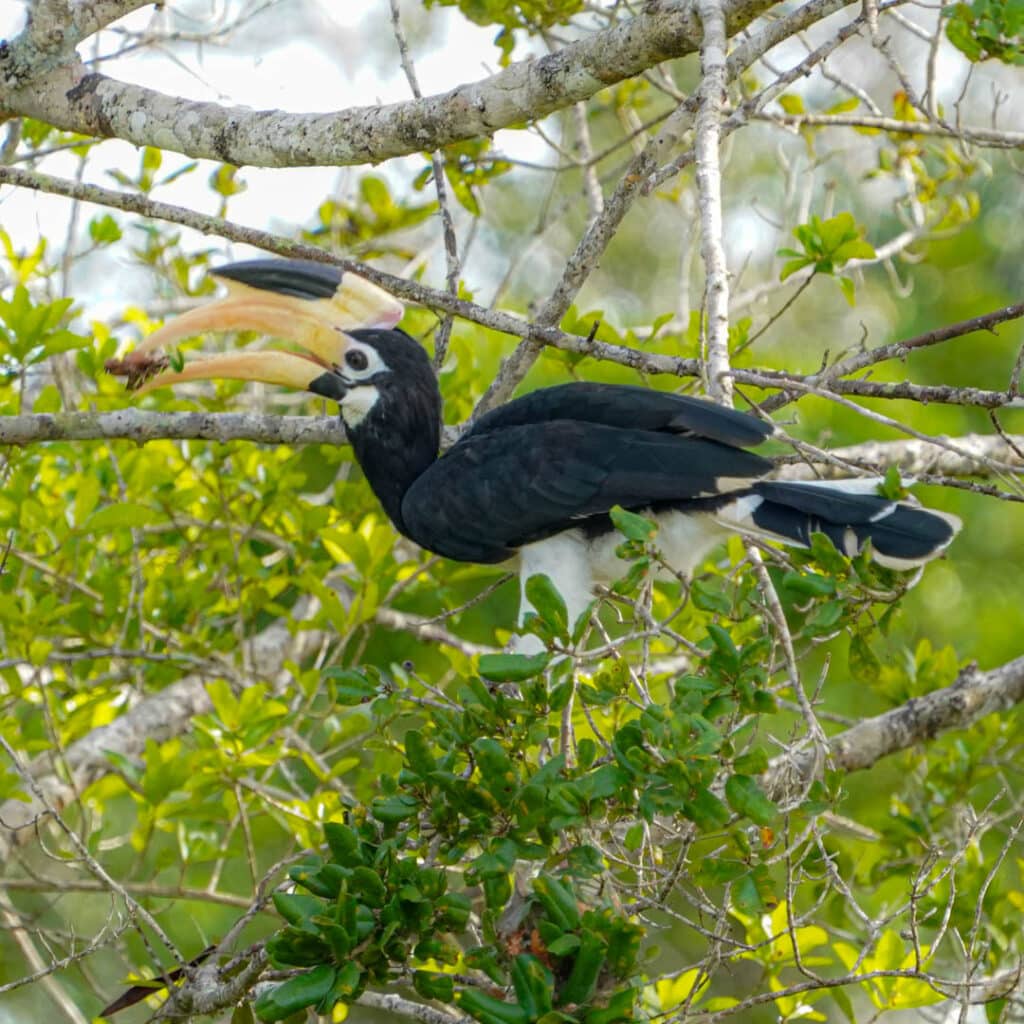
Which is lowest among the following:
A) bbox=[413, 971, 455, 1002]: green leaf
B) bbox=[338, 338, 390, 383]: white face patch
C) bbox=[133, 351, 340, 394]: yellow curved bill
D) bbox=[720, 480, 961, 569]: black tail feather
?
bbox=[413, 971, 455, 1002]: green leaf

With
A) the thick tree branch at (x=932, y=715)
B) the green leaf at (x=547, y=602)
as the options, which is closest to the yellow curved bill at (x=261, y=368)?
the green leaf at (x=547, y=602)

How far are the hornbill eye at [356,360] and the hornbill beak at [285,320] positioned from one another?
0.02 m

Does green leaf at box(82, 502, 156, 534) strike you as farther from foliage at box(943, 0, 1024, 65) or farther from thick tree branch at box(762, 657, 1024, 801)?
foliage at box(943, 0, 1024, 65)

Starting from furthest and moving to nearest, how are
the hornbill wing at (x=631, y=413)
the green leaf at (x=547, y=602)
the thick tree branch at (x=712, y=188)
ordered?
the hornbill wing at (x=631, y=413), the thick tree branch at (x=712, y=188), the green leaf at (x=547, y=602)

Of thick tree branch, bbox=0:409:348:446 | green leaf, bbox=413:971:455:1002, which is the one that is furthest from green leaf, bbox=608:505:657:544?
thick tree branch, bbox=0:409:348:446

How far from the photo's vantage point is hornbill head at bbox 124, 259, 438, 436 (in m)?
3.42

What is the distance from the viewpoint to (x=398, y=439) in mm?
3727

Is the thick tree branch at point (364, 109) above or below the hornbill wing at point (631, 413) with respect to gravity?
above

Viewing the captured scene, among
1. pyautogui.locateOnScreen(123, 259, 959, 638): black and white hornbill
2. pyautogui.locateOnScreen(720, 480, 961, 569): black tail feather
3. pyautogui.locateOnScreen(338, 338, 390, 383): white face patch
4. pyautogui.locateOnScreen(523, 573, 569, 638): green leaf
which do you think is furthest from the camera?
pyautogui.locateOnScreen(338, 338, 390, 383): white face patch

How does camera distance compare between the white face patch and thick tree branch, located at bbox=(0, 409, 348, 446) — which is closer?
thick tree branch, located at bbox=(0, 409, 348, 446)

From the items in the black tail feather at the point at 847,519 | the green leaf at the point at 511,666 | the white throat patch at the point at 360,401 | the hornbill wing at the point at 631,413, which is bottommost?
the black tail feather at the point at 847,519

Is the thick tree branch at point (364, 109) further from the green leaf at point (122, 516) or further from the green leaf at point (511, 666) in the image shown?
the green leaf at point (511, 666)

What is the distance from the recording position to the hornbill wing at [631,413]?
2.94 metres

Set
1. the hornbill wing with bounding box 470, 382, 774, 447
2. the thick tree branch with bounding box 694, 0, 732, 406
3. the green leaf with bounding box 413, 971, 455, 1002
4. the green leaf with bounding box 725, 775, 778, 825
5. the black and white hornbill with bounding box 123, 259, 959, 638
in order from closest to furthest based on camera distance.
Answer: the green leaf with bounding box 725, 775, 778, 825 → the green leaf with bounding box 413, 971, 455, 1002 → the thick tree branch with bounding box 694, 0, 732, 406 → the hornbill wing with bounding box 470, 382, 774, 447 → the black and white hornbill with bounding box 123, 259, 959, 638
